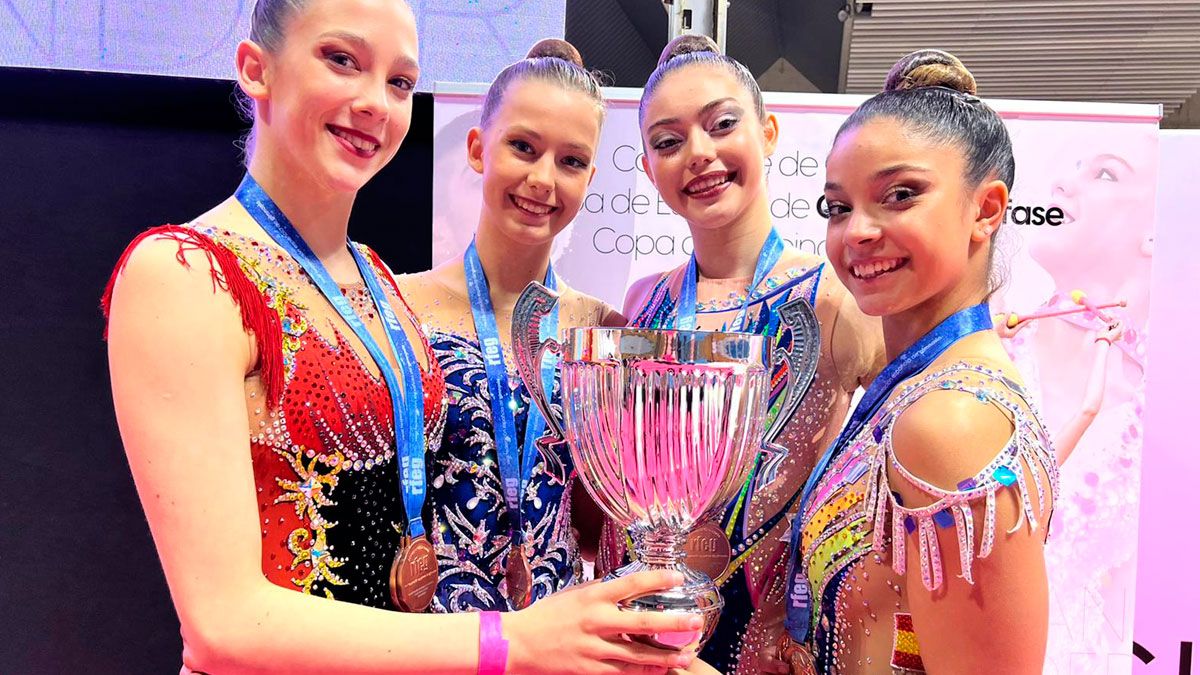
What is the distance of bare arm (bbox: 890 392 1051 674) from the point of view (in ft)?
3.66

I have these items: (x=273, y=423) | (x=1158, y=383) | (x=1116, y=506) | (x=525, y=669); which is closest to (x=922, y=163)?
(x=525, y=669)

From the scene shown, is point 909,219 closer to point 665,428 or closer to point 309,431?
point 665,428

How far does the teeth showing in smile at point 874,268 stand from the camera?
4.34ft

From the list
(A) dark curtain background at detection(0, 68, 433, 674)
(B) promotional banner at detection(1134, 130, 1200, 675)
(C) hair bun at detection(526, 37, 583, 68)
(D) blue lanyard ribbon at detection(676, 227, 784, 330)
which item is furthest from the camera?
(B) promotional banner at detection(1134, 130, 1200, 675)

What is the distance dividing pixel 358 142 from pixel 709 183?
2.30 ft

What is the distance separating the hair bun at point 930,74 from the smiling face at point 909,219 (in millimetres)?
121

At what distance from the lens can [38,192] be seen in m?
2.99

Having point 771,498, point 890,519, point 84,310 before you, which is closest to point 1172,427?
point 771,498

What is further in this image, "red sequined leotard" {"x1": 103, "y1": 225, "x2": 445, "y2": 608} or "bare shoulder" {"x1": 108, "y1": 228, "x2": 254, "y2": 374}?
"red sequined leotard" {"x1": 103, "y1": 225, "x2": 445, "y2": 608}

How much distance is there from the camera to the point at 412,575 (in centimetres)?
146

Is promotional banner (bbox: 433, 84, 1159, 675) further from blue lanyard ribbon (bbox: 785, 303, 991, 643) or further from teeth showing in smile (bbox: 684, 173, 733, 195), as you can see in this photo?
blue lanyard ribbon (bbox: 785, 303, 991, 643)

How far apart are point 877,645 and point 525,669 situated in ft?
1.61

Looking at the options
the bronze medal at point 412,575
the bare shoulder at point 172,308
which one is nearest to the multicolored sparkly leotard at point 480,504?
the bronze medal at point 412,575

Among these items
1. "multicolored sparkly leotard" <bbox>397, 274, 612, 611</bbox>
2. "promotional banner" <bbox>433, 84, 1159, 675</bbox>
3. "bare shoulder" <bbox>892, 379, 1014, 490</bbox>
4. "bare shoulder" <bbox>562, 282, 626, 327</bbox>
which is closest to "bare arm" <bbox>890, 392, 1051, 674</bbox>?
"bare shoulder" <bbox>892, 379, 1014, 490</bbox>
